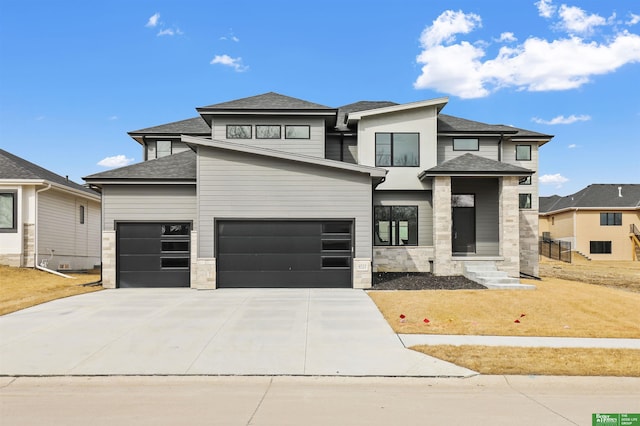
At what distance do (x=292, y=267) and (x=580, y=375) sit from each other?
12.1 meters

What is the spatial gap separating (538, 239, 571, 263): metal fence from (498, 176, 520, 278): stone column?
30428 mm

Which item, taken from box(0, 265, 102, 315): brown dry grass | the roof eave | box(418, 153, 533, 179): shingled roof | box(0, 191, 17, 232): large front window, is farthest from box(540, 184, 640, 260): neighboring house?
box(0, 191, 17, 232): large front window

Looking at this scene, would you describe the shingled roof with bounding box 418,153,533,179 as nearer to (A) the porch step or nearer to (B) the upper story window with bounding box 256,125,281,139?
(A) the porch step

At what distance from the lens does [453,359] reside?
8.47m

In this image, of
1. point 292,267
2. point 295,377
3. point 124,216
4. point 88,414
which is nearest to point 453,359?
point 295,377

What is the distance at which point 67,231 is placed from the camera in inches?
1046

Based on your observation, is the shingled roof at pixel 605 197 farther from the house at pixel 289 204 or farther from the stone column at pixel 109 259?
the stone column at pixel 109 259

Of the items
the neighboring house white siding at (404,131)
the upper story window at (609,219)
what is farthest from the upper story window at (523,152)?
the upper story window at (609,219)

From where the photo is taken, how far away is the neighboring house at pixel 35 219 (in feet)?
73.8

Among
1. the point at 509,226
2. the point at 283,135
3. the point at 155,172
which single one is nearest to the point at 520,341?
the point at 509,226

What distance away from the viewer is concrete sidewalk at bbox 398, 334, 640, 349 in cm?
964

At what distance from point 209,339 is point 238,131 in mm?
13262

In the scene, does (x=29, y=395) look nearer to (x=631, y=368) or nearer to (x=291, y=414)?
(x=291, y=414)

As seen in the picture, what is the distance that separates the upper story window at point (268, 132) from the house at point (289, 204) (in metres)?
0.05
